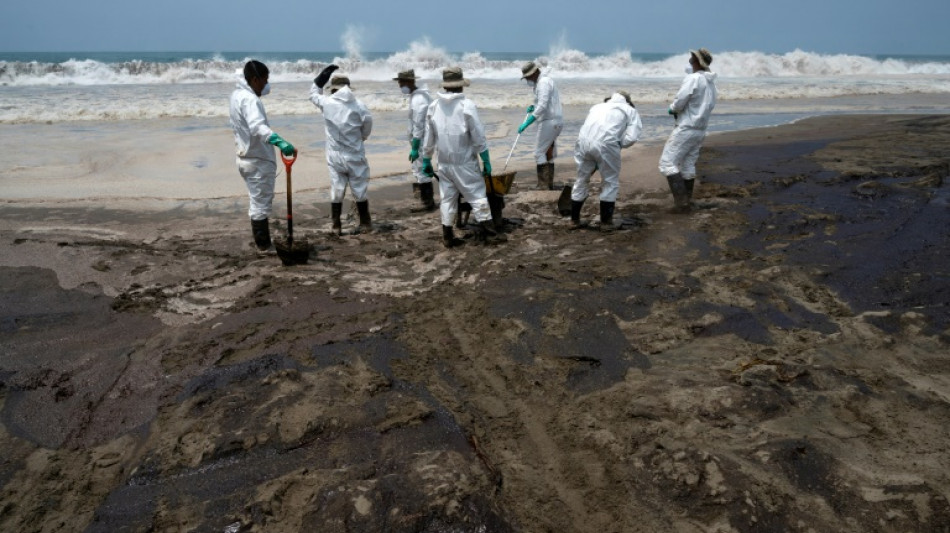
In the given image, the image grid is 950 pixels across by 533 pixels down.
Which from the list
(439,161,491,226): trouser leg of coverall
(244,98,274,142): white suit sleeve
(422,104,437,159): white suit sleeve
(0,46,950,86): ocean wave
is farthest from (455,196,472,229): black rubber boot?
(0,46,950,86): ocean wave

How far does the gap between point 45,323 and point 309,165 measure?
605 cm

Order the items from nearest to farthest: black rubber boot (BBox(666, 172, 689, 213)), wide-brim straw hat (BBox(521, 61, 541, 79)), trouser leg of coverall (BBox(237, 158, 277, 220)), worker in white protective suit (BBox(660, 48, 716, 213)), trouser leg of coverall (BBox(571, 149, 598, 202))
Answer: trouser leg of coverall (BBox(237, 158, 277, 220)) < trouser leg of coverall (BBox(571, 149, 598, 202)) < worker in white protective suit (BBox(660, 48, 716, 213)) < black rubber boot (BBox(666, 172, 689, 213)) < wide-brim straw hat (BBox(521, 61, 541, 79))

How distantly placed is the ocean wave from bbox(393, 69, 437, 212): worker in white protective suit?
21.9 m

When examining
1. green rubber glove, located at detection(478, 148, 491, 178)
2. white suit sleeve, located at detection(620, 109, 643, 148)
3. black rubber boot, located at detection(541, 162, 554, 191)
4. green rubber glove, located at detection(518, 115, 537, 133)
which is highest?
green rubber glove, located at detection(518, 115, 537, 133)

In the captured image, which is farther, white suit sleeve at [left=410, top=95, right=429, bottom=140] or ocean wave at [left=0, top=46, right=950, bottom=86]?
ocean wave at [left=0, top=46, right=950, bottom=86]

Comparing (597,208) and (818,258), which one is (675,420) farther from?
(597,208)

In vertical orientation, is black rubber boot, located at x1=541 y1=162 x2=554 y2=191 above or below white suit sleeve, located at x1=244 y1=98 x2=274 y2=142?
below

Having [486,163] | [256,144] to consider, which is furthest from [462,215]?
[256,144]

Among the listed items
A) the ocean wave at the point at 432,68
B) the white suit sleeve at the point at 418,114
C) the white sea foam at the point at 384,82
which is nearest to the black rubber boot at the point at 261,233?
the white suit sleeve at the point at 418,114

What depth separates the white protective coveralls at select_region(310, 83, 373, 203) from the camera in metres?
6.71

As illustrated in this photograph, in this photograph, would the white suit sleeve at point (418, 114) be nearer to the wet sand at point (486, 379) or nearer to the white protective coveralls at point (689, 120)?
the wet sand at point (486, 379)

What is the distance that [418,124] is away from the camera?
26.1ft

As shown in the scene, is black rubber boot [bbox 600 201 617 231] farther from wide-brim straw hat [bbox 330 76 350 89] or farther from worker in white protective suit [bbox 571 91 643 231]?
wide-brim straw hat [bbox 330 76 350 89]

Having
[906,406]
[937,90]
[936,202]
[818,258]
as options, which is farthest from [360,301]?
[937,90]
